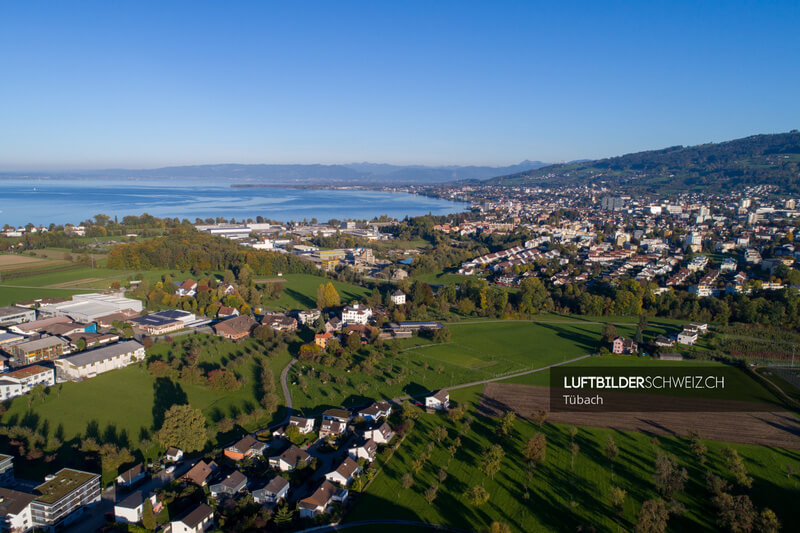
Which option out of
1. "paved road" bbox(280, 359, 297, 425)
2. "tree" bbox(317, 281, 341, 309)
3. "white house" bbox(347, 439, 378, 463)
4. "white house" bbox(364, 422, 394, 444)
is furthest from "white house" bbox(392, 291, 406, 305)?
"white house" bbox(347, 439, 378, 463)

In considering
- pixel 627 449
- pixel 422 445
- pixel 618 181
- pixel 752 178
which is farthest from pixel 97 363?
pixel 618 181

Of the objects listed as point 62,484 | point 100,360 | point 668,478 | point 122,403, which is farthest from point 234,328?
point 668,478

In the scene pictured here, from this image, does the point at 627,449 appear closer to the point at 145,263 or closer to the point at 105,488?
the point at 105,488

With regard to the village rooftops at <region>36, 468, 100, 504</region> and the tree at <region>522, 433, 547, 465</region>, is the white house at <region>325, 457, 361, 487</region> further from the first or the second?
the village rooftops at <region>36, 468, 100, 504</region>

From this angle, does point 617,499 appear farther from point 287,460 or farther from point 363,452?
point 287,460

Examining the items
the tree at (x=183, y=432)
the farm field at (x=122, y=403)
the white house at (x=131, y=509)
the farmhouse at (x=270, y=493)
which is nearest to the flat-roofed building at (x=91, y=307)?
the farm field at (x=122, y=403)

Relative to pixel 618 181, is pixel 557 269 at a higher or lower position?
lower

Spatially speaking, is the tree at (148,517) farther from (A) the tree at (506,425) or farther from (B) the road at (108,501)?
(A) the tree at (506,425)

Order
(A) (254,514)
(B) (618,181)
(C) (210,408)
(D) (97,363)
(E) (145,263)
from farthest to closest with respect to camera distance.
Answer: (B) (618,181) → (E) (145,263) → (D) (97,363) → (C) (210,408) → (A) (254,514)
